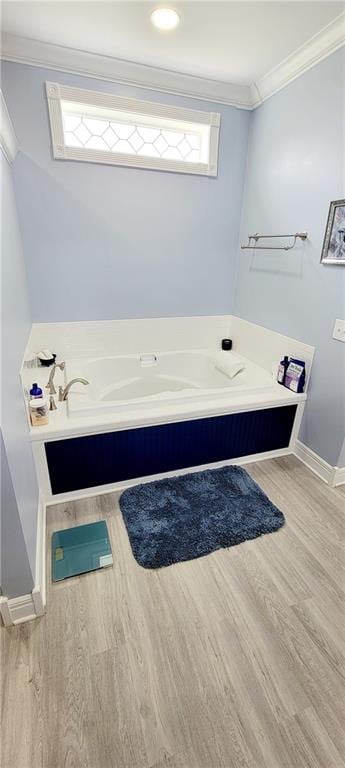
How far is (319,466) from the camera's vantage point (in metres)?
2.07

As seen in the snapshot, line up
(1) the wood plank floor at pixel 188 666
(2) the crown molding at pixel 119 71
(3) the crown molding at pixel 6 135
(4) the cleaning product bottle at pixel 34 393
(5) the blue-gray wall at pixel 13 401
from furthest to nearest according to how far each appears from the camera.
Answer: (2) the crown molding at pixel 119 71 → (4) the cleaning product bottle at pixel 34 393 → (3) the crown molding at pixel 6 135 → (5) the blue-gray wall at pixel 13 401 → (1) the wood plank floor at pixel 188 666

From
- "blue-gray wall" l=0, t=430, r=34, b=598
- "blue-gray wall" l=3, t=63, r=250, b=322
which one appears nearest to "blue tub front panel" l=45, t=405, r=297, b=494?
"blue-gray wall" l=0, t=430, r=34, b=598

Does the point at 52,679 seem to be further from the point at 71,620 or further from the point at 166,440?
the point at 166,440

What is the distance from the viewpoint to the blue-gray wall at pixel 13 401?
107cm

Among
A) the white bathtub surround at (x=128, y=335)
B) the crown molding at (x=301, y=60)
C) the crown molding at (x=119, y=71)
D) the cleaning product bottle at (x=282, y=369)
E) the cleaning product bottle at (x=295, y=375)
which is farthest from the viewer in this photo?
the white bathtub surround at (x=128, y=335)

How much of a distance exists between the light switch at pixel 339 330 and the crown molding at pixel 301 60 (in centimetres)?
136

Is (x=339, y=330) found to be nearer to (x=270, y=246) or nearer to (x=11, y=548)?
(x=270, y=246)

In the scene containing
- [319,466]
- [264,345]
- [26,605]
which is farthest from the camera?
[264,345]

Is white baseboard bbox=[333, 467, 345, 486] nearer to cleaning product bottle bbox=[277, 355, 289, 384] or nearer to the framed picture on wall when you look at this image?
cleaning product bottle bbox=[277, 355, 289, 384]

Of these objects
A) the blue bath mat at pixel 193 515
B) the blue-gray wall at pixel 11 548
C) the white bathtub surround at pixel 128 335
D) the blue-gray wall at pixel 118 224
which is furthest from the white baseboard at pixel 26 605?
the blue-gray wall at pixel 118 224

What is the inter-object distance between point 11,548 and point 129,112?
2.58 meters

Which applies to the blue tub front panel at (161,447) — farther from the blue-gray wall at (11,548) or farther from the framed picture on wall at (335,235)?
the framed picture on wall at (335,235)

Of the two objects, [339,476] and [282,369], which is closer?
[339,476]

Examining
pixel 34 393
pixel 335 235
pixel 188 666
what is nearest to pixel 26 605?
pixel 188 666
